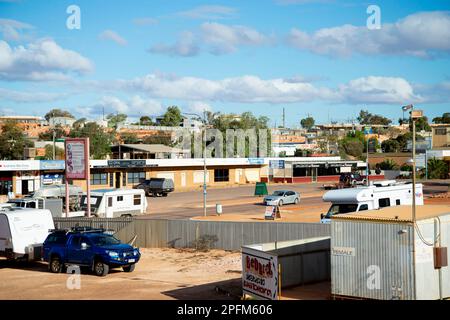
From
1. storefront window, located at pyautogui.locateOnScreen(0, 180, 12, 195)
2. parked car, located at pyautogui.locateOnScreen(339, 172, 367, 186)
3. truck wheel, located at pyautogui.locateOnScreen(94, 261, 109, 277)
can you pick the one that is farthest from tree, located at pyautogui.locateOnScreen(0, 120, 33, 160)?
truck wheel, located at pyautogui.locateOnScreen(94, 261, 109, 277)

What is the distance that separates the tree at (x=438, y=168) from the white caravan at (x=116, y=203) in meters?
54.4

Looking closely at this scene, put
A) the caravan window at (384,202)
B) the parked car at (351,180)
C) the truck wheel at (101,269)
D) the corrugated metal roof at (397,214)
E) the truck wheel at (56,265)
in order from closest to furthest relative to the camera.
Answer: the corrugated metal roof at (397,214), the truck wheel at (101,269), the truck wheel at (56,265), the caravan window at (384,202), the parked car at (351,180)

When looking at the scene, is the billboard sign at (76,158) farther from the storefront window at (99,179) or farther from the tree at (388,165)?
the tree at (388,165)

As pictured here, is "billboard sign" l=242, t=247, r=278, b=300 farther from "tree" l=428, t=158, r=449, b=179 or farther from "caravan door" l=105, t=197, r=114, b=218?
"tree" l=428, t=158, r=449, b=179

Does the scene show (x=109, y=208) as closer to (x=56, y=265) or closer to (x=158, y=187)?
(x=56, y=265)

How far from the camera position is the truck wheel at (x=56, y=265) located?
26453 millimetres

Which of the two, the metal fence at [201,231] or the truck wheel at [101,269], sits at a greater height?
the metal fence at [201,231]

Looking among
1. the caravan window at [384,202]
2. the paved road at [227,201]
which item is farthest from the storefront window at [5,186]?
the caravan window at [384,202]

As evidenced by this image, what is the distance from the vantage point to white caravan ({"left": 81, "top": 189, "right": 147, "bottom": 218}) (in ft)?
137

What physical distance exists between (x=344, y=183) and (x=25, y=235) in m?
43.1

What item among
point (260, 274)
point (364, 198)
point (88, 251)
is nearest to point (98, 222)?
point (88, 251)

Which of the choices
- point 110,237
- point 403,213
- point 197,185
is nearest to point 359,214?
point 403,213

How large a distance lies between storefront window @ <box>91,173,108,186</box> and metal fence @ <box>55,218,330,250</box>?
33.1 m
